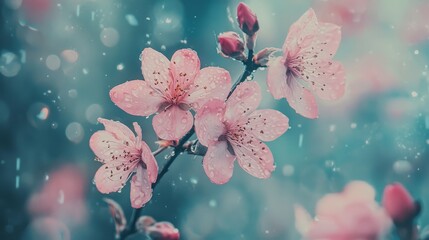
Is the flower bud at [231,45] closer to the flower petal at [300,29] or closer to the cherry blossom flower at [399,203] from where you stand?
the flower petal at [300,29]

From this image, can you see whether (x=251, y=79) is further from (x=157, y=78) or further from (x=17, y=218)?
(x=17, y=218)

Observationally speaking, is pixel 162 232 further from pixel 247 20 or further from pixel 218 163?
pixel 247 20

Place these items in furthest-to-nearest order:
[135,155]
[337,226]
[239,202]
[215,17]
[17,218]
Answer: [239,202]
[17,218]
[215,17]
[135,155]
[337,226]

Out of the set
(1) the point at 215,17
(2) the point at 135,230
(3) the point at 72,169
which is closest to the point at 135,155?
(2) the point at 135,230

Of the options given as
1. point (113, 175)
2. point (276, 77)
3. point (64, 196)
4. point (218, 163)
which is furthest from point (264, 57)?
point (64, 196)

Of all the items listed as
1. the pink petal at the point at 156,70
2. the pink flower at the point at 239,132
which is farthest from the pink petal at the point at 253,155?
the pink petal at the point at 156,70
